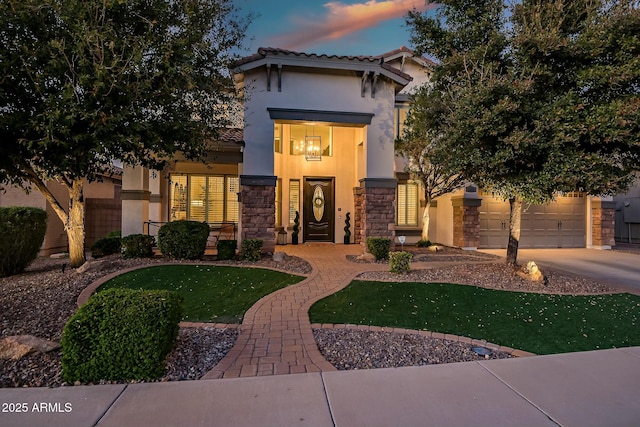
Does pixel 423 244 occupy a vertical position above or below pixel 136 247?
below

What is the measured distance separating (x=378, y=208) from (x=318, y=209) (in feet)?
11.4

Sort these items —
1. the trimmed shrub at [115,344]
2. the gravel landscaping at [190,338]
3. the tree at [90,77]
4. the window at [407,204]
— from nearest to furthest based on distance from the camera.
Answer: the trimmed shrub at [115,344] → the gravel landscaping at [190,338] → the tree at [90,77] → the window at [407,204]

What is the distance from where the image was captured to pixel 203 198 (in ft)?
43.9

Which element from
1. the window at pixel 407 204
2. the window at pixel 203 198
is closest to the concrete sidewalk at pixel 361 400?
the window at pixel 407 204

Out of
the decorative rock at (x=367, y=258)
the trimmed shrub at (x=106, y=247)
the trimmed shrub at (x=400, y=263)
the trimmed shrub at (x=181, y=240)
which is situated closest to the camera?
the trimmed shrub at (x=400, y=263)

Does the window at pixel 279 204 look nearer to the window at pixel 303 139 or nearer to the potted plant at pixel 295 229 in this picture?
the potted plant at pixel 295 229

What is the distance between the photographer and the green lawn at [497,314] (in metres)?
4.49

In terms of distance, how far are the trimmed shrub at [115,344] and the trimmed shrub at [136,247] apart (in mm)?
6159

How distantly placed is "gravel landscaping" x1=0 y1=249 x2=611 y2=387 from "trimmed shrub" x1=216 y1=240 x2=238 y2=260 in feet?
8.38

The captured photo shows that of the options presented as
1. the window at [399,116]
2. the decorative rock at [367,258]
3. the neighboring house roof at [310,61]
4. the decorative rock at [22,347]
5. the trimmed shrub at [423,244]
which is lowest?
the decorative rock at [22,347]

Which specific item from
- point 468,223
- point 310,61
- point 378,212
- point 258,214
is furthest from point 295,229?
point 468,223

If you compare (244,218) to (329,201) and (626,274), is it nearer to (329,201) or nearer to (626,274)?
(329,201)

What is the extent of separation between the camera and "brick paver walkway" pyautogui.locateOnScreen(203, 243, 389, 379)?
350 centimetres

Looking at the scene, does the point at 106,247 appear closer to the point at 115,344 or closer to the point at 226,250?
the point at 226,250
